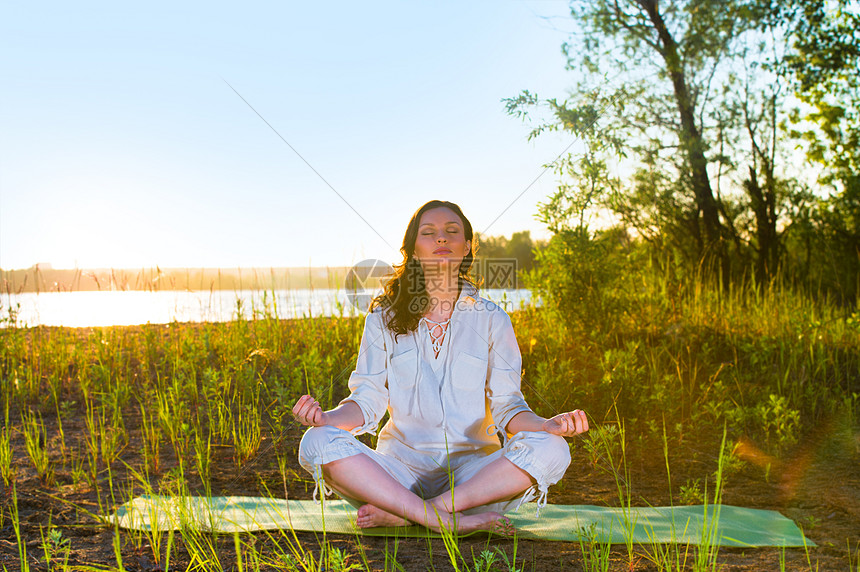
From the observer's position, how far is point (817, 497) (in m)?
2.89

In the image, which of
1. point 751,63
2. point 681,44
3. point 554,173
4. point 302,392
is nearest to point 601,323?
point 554,173

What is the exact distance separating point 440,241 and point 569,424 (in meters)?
0.95

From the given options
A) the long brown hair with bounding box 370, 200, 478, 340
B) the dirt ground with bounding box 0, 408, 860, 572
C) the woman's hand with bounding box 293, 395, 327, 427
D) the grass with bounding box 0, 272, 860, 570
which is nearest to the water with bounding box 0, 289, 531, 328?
the grass with bounding box 0, 272, 860, 570

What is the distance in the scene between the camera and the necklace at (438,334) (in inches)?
101

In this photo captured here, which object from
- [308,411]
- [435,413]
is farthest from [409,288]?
[308,411]

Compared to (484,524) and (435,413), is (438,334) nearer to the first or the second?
(435,413)

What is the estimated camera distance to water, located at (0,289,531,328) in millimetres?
5418

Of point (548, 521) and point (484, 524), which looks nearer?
point (484, 524)

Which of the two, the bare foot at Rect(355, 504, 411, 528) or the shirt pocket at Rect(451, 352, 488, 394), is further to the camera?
the shirt pocket at Rect(451, 352, 488, 394)

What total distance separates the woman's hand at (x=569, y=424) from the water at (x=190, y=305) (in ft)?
10.4

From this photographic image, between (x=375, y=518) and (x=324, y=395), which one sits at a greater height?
(x=324, y=395)

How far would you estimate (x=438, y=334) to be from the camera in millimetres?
2605

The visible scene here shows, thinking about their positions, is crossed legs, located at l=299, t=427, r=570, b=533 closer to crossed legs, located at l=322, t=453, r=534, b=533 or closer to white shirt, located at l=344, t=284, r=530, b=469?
crossed legs, located at l=322, t=453, r=534, b=533

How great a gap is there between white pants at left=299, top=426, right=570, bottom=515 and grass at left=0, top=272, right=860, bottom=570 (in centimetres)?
27
